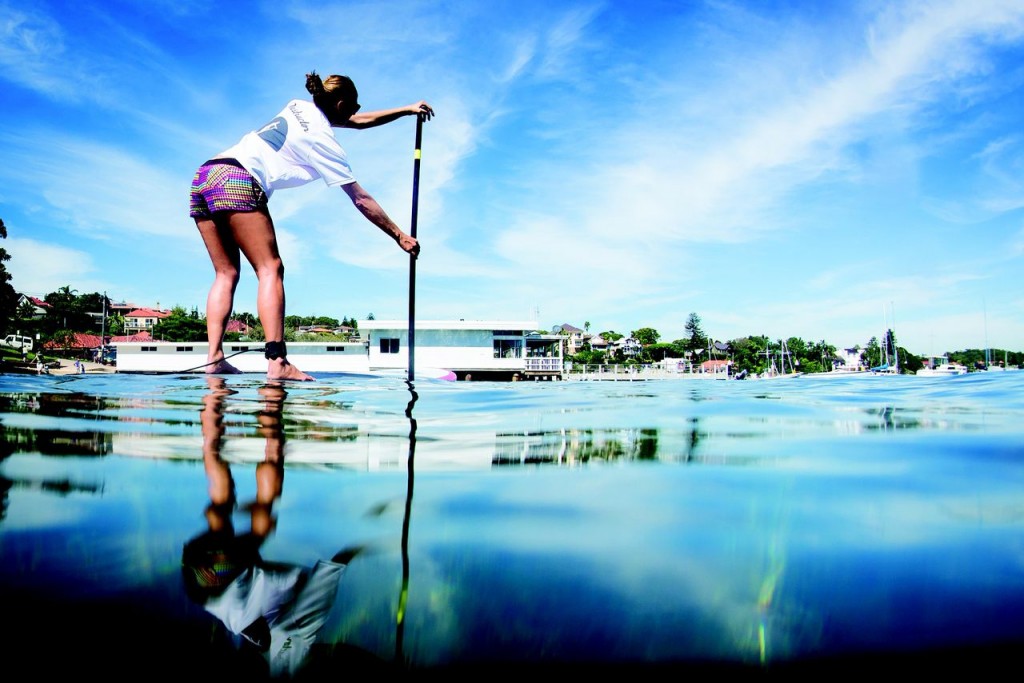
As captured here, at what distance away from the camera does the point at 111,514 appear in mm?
995

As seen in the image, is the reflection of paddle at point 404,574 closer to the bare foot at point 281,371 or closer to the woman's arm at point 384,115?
the bare foot at point 281,371

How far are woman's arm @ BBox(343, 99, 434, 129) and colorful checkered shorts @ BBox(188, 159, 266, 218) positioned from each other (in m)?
0.89

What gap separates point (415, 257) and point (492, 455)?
323 centimetres

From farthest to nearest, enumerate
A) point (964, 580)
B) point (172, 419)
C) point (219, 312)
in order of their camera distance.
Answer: point (219, 312) < point (172, 419) < point (964, 580)

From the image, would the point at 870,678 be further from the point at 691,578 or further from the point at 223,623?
the point at 223,623

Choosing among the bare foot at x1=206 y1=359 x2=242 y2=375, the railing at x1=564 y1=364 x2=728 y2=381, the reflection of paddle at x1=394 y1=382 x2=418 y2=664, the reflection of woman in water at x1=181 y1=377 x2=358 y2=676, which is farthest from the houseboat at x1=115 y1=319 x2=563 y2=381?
the reflection of woman in water at x1=181 y1=377 x2=358 y2=676

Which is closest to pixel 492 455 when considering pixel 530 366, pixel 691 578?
pixel 691 578

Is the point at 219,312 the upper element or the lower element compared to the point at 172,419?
upper

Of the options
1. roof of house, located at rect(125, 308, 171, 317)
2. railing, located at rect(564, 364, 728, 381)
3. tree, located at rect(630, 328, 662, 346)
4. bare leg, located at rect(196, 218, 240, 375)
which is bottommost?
railing, located at rect(564, 364, 728, 381)

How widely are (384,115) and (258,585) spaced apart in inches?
172

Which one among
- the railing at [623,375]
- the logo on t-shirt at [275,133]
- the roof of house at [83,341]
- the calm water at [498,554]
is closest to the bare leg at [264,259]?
A: the logo on t-shirt at [275,133]

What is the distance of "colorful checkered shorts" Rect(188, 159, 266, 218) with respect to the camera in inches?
148

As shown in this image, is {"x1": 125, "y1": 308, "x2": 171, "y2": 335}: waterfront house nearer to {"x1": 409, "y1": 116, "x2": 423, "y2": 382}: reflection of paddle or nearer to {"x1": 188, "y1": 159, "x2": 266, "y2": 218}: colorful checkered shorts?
{"x1": 409, "y1": 116, "x2": 423, "y2": 382}: reflection of paddle

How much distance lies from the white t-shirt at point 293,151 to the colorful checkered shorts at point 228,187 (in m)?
0.05
